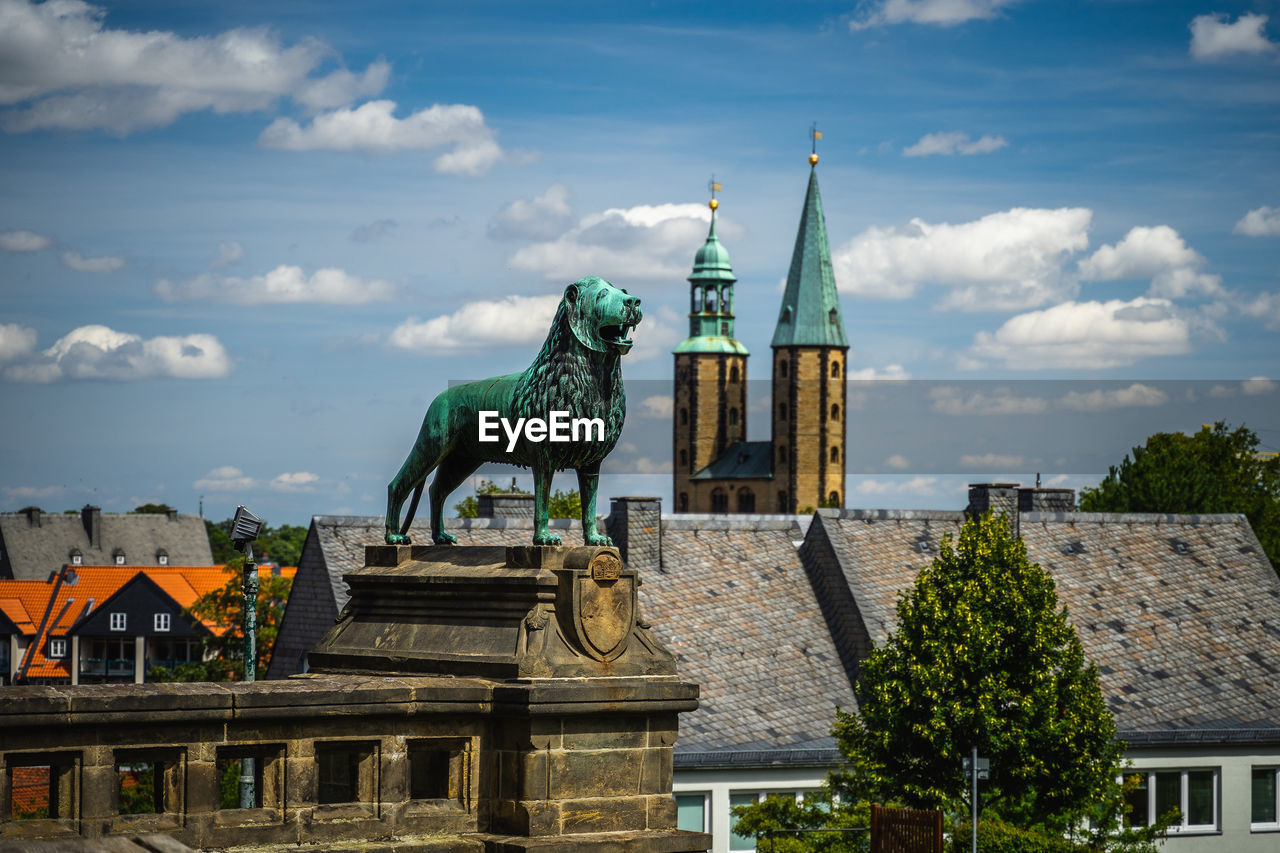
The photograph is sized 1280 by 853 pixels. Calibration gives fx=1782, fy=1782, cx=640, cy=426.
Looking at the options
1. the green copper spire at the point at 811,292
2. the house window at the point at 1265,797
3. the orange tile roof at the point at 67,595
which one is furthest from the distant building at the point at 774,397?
the house window at the point at 1265,797

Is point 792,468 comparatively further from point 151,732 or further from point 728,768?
point 151,732

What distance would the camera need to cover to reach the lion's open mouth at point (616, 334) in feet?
34.1

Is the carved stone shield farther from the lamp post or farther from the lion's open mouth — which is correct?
the lamp post

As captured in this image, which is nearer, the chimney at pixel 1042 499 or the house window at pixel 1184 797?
the house window at pixel 1184 797

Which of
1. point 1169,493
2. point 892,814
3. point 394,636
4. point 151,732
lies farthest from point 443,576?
point 1169,493

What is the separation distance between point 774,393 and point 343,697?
162641 millimetres

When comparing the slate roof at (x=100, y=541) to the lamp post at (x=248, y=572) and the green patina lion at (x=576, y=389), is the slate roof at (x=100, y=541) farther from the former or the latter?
the green patina lion at (x=576, y=389)

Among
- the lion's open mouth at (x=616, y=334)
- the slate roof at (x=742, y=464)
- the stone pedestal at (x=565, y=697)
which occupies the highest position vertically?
the slate roof at (x=742, y=464)

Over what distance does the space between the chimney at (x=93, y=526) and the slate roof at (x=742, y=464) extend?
199ft

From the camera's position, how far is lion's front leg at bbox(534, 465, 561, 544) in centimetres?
1023

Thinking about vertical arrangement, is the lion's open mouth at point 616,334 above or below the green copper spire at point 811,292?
below

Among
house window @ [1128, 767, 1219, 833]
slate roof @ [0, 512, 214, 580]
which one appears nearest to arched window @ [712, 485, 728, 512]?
slate roof @ [0, 512, 214, 580]

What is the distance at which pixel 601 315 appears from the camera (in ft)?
Result: 34.0

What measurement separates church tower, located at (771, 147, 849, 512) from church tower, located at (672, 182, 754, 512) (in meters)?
7.35
